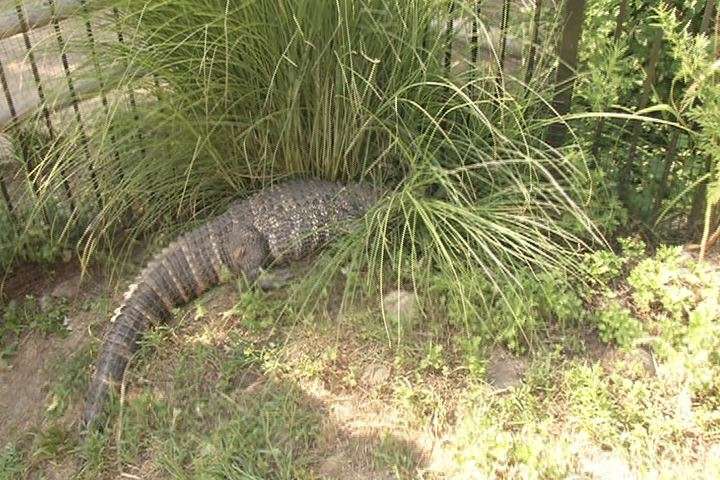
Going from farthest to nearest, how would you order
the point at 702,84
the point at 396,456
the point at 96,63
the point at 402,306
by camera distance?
the point at 96,63 < the point at 402,306 < the point at 702,84 < the point at 396,456

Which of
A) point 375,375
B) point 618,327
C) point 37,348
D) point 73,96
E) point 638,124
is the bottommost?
point 37,348

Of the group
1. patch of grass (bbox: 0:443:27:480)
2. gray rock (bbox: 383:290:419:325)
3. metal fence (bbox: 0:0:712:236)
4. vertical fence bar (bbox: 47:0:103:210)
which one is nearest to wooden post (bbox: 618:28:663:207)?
metal fence (bbox: 0:0:712:236)

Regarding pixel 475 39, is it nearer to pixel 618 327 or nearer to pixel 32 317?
pixel 618 327

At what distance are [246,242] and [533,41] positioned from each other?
4.77ft

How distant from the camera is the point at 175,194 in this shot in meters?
3.59

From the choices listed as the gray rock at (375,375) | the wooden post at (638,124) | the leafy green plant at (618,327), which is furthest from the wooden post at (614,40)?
the gray rock at (375,375)

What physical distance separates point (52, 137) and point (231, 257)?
0.99 m

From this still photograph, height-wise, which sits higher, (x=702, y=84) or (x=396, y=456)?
(x=702, y=84)

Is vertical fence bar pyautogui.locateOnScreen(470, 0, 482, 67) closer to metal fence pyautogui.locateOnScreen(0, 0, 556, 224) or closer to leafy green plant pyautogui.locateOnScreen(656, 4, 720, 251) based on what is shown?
metal fence pyautogui.locateOnScreen(0, 0, 556, 224)

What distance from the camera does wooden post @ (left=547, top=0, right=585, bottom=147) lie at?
11.0ft

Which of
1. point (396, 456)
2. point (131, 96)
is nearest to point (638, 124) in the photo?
point (396, 456)

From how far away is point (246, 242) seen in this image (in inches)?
135

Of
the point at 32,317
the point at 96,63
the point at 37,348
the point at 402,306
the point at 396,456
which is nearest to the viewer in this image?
the point at 396,456

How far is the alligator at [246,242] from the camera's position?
335 centimetres
